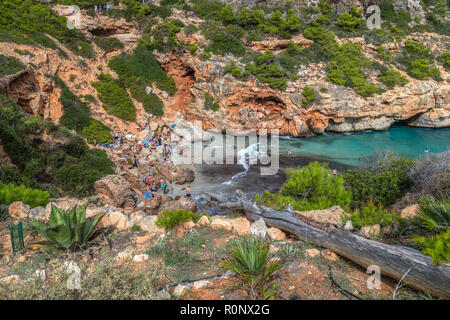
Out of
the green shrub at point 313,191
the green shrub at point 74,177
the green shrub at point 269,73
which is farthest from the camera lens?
the green shrub at point 269,73

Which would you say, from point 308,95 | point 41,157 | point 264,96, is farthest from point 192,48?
point 41,157

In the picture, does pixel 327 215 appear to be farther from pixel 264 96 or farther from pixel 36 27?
pixel 36 27

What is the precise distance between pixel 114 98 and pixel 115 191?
614 inches

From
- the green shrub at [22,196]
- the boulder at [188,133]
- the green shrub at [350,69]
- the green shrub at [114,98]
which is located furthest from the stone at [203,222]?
the green shrub at [350,69]

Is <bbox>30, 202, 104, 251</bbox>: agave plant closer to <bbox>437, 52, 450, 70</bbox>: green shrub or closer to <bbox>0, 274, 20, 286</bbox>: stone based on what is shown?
<bbox>0, 274, 20, 286</bbox>: stone

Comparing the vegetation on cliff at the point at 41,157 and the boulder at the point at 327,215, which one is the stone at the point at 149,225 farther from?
the vegetation on cliff at the point at 41,157

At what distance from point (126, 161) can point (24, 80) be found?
33.2 ft

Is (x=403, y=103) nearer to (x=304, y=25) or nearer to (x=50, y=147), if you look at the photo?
(x=304, y=25)

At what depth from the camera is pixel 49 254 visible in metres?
4.38

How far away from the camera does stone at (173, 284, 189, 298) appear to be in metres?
3.24

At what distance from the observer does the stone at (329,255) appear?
4215mm

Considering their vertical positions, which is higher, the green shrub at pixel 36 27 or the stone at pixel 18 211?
the green shrub at pixel 36 27

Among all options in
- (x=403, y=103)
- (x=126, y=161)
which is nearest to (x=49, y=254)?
(x=126, y=161)

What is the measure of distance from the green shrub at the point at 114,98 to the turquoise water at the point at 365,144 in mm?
15730
